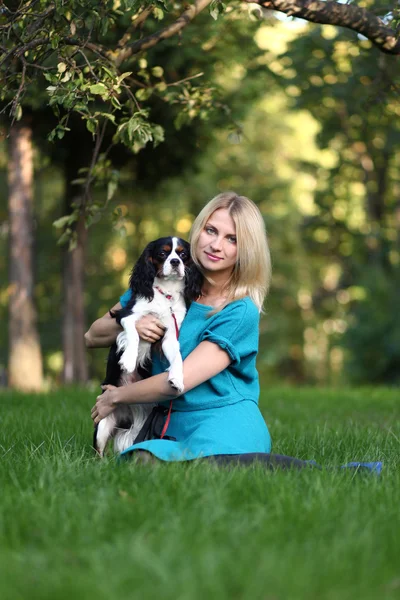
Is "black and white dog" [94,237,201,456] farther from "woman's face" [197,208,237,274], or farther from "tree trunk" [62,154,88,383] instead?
"tree trunk" [62,154,88,383]

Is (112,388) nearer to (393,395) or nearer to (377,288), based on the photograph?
(393,395)

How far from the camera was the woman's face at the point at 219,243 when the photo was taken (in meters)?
4.61

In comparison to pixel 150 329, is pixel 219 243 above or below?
above

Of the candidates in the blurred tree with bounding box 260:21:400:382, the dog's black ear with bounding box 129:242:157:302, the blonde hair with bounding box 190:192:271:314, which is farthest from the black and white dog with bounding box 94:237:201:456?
the blurred tree with bounding box 260:21:400:382

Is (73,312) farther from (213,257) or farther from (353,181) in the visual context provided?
(353,181)

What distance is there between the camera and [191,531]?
2.93 meters

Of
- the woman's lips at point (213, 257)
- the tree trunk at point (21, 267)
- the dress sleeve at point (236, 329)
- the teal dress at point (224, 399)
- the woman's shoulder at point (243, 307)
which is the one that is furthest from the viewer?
the tree trunk at point (21, 267)

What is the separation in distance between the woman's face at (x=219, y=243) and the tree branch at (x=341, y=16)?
1.61 m

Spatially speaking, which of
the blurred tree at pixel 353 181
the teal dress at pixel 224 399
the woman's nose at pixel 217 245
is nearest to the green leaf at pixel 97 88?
the woman's nose at pixel 217 245

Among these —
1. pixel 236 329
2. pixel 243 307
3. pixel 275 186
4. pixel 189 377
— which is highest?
pixel 275 186

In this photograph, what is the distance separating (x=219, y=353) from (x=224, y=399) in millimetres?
266

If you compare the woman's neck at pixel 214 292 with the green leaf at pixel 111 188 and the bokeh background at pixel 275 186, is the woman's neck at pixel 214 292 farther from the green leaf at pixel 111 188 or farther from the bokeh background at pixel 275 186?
the bokeh background at pixel 275 186

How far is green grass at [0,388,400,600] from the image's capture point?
7.98 ft

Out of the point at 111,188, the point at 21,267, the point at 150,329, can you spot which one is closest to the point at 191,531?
the point at 150,329
